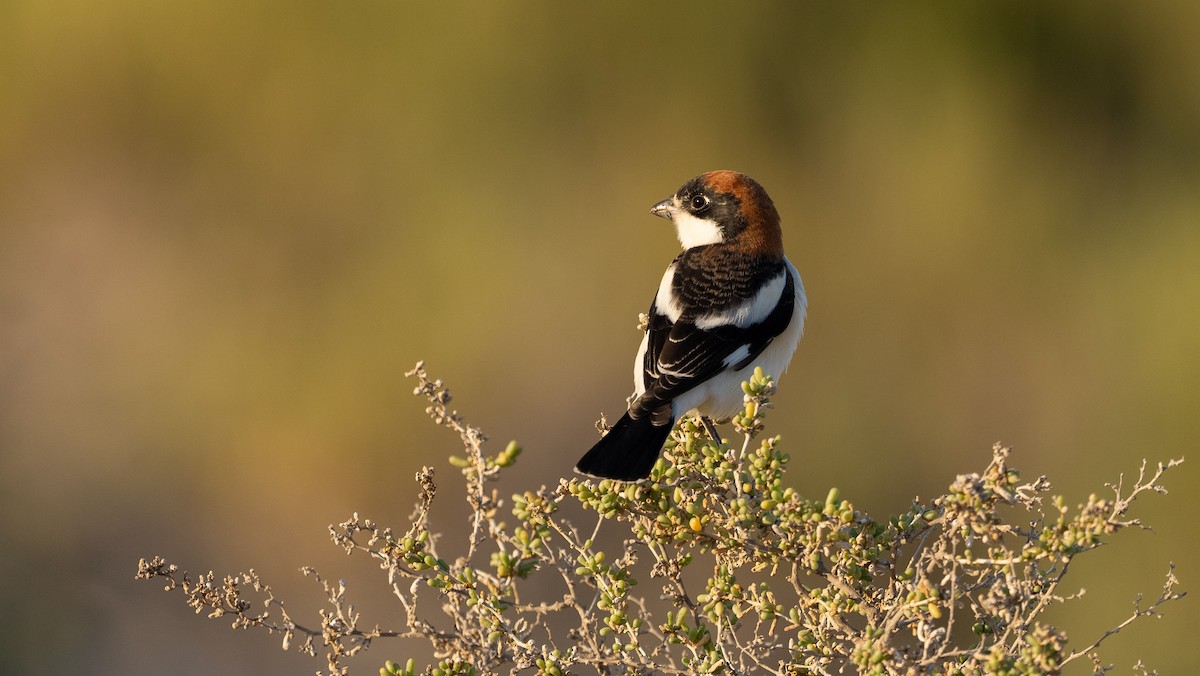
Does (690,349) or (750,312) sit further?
(750,312)

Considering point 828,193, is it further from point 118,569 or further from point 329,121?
point 118,569

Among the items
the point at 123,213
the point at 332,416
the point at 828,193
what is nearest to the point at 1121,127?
the point at 828,193

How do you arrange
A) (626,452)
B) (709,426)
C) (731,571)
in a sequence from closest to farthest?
(731,571), (626,452), (709,426)

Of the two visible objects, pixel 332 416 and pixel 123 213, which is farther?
pixel 123 213

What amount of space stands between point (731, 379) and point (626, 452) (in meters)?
0.98

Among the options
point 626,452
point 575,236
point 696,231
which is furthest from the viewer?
point 575,236

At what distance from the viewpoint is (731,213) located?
4676 millimetres

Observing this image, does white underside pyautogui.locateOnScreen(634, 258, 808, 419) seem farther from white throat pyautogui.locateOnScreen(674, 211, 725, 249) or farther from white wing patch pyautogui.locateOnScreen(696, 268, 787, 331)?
white throat pyautogui.locateOnScreen(674, 211, 725, 249)

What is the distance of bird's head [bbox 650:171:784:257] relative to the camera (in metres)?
4.62

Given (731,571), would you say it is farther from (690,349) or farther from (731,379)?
(731,379)

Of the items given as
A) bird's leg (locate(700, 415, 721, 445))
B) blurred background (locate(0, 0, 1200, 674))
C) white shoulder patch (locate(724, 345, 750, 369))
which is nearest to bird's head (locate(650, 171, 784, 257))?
white shoulder patch (locate(724, 345, 750, 369))

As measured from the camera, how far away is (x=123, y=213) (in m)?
9.99

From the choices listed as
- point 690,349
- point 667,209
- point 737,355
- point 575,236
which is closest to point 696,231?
point 667,209

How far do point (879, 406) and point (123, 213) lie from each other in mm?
6005
